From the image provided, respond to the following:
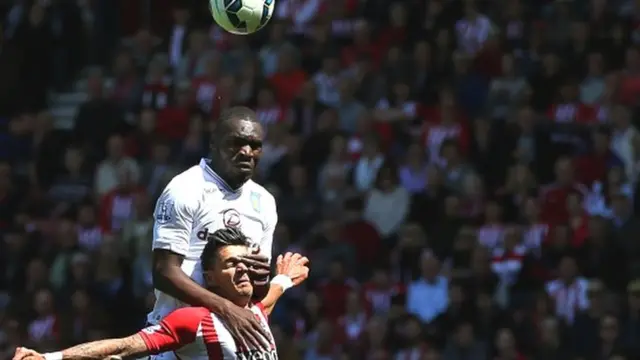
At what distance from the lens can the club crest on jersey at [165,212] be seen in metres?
9.09

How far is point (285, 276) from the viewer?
960cm

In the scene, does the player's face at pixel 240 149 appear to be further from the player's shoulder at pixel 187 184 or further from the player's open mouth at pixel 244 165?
the player's shoulder at pixel 187 184

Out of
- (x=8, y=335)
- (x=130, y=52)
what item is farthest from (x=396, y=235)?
(x=130, y=52)

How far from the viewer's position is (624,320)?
49.2 ft

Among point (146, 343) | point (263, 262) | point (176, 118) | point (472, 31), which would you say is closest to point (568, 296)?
point (472, 31)

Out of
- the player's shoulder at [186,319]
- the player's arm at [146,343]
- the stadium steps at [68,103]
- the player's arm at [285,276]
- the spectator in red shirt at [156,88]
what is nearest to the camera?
the player's arm at [146,343]

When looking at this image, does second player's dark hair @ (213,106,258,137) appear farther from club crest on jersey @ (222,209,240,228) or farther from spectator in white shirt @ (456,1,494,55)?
spectator in white shirt @ (456,1,494,55)

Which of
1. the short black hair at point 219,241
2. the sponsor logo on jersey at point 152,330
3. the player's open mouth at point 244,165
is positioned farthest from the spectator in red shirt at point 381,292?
the sponsor logo on jersey at point 152,330

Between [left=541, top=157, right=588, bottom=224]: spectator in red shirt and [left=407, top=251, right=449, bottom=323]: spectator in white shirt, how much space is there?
1.13 metres

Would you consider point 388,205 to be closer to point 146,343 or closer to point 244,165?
point 244,165

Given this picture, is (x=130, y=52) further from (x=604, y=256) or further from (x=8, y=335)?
(x=604, y=256)

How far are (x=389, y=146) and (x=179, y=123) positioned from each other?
252cm

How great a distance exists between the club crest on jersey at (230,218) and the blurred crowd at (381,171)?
606cm

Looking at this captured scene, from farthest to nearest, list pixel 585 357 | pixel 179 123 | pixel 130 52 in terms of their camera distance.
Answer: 1. pixel 130 52
2. pixel 179 123
3. pixel 585 357
